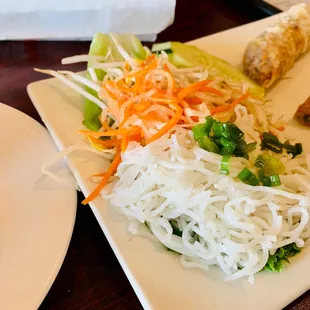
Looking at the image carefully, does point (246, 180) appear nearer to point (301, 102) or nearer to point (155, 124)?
point (155, 124)

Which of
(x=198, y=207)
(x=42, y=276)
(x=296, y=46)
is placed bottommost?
(x=42, y=276)

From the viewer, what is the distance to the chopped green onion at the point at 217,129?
1.16 metres

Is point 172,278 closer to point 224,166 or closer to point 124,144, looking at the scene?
point 224,166

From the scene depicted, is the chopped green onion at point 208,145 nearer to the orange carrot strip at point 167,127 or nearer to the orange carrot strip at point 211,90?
the orange carrot strip at point 167,127

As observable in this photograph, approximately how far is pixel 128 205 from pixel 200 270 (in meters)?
A: 0.25

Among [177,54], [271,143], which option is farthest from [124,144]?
[177,54]

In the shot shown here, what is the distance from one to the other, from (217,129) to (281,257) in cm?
35

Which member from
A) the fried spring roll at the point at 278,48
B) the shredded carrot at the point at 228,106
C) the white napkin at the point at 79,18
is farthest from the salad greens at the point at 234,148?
the white napkin at the point at 79,18

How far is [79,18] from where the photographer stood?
6.38 ft

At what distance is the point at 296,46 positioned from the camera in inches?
71.6

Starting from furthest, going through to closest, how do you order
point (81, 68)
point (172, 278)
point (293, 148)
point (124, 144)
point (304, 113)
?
point (81, 68) < point (304, 113) < point (293, 148) < point (124, 144) < point (172, 278)

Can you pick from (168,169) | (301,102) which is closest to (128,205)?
(168,169)

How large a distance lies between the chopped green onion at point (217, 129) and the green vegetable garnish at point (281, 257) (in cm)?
32

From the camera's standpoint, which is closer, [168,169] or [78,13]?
[168,169]
